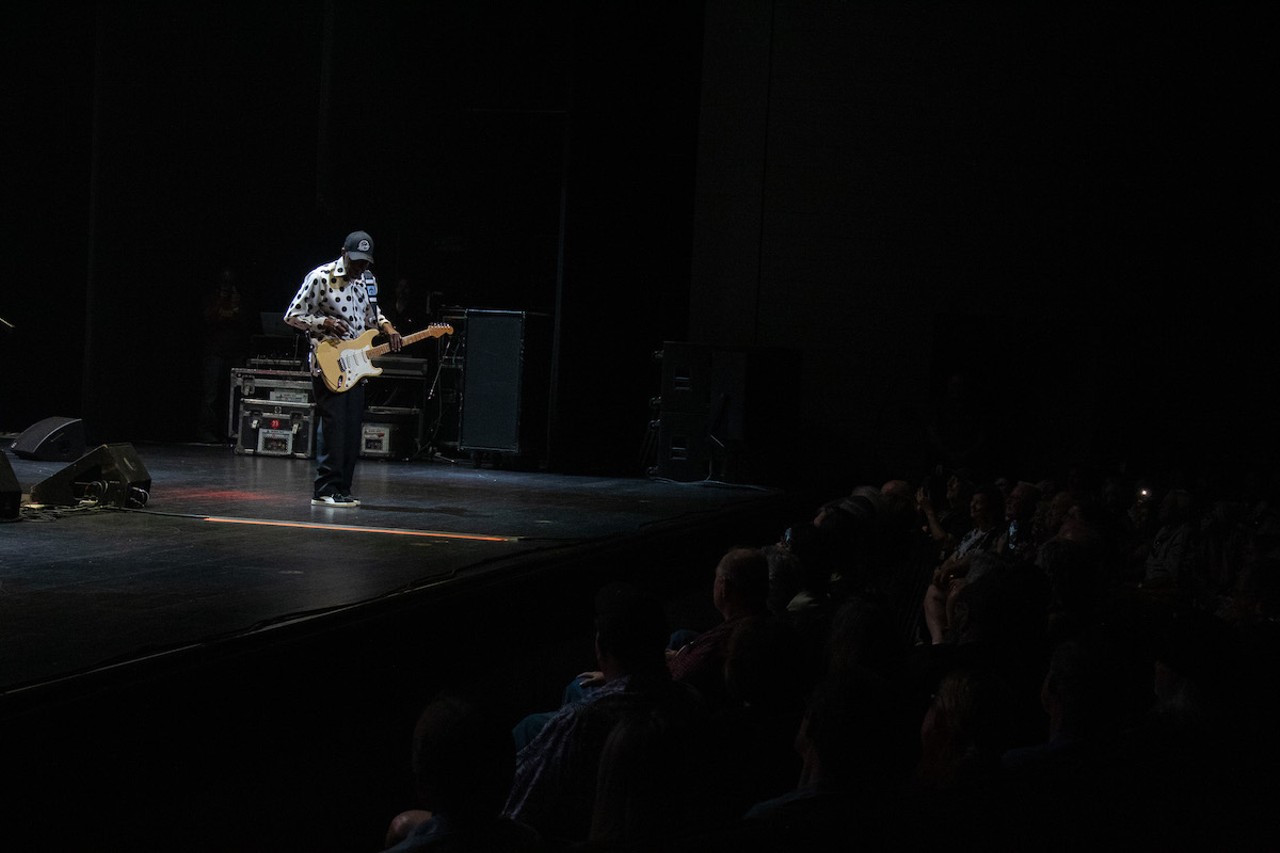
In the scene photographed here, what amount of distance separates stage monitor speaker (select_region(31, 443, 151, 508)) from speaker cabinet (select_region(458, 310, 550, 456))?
12.5 feet

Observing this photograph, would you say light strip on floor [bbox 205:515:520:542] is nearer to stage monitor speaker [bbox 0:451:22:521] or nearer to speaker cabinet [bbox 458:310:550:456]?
stage monitor speaker [bbox 0:451:22:521]

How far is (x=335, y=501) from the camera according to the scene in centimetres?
651

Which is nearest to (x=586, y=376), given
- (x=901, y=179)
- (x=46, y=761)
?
(x=901, y=179)

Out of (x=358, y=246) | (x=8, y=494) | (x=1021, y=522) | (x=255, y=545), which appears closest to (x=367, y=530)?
(x=255, y=545)

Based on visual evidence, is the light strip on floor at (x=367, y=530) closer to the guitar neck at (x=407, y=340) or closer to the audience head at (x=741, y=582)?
the guitar neck at (x=407, y=340)

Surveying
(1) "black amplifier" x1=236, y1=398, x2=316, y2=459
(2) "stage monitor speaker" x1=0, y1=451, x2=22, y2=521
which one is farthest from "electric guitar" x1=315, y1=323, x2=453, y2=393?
(1) "black amplifier" x1=236, y1=398, x2=316, y2=459

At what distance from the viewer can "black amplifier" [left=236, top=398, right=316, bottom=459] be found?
9758 millimetres

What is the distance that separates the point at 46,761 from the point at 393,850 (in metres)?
1.23

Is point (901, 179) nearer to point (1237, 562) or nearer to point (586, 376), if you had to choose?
point (586, 376)

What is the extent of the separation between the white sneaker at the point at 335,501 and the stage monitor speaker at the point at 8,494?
1.43 metres

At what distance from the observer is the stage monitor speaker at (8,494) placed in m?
5.39

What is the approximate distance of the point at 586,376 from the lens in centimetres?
975

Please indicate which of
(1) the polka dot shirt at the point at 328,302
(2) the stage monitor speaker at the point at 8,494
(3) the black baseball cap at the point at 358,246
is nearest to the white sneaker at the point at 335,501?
(1) the polka dot shirt at the point at 328,302

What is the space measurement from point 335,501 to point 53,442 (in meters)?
2.62
